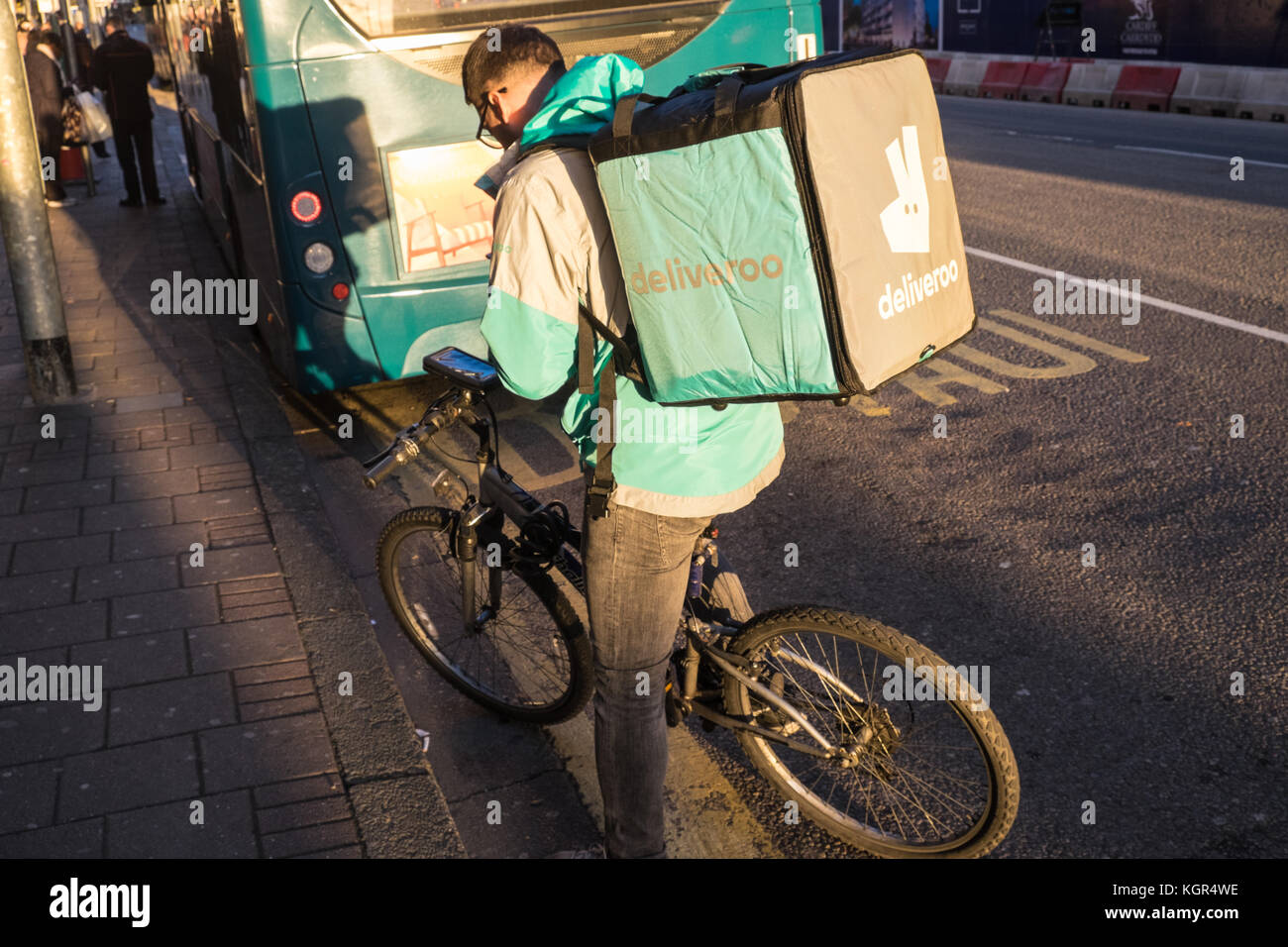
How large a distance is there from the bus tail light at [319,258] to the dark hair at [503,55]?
367cm

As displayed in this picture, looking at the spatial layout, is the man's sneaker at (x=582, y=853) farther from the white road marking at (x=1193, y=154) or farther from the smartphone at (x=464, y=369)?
the white road marking at (x=1193, y=154)

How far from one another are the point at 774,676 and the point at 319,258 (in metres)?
3.93

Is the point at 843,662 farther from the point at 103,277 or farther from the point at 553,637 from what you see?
the point at 103,277

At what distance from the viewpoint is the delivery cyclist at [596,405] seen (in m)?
2.42

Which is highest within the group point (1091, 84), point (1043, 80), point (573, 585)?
point (1043, 80)

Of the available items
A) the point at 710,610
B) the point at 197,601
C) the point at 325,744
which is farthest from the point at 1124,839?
the point at 197,601

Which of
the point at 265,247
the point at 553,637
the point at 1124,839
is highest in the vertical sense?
the point at 265,247

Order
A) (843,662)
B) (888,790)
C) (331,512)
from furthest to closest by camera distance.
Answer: (331,512) → (888,790) → (843,662)

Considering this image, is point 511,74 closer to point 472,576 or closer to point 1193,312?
point 472,576

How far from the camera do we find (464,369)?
3258mm

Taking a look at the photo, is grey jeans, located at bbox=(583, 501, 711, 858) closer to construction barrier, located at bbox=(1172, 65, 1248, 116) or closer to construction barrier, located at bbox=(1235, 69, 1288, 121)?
construction barrier, located at bbox=(1235, 69, 1288, 121)

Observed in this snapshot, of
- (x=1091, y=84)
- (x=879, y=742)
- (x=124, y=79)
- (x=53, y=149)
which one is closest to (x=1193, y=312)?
(x=879, y=742)
